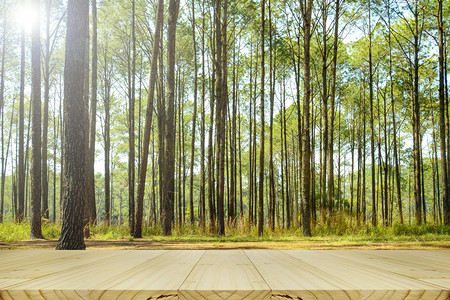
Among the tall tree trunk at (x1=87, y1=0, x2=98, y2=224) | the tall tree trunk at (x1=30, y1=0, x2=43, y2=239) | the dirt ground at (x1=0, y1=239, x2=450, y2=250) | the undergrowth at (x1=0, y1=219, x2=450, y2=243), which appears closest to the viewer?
the dirt ground at (x1=0, y1=239, x2=450, y2=250)

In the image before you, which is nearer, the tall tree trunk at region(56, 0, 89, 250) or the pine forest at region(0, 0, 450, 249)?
the tall tree trunk at region(56, 0, 89, 250)

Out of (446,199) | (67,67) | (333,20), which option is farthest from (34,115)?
(446,199)

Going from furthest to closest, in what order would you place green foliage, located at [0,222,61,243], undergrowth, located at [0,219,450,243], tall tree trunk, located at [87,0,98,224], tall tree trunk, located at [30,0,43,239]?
tall tree trunk, located at [87,0,98,224]
undergrowth, located at [0,219,450,243]
tall tree trunk, located at [30,0,43,239]
green foliage, located at [0,222,61,243]

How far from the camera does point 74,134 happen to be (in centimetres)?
495

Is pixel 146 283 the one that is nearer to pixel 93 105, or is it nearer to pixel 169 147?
pixel 169 147

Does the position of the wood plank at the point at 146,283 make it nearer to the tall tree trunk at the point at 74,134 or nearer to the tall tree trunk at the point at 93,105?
the tall tree trunk at the point at 74,134

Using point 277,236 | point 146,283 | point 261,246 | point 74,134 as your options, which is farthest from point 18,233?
point 146,283

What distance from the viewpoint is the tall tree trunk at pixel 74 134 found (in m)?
4.89

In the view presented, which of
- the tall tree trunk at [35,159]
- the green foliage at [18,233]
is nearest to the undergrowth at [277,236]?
the green foliage at [18,233]

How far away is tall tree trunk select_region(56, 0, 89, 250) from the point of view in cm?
489

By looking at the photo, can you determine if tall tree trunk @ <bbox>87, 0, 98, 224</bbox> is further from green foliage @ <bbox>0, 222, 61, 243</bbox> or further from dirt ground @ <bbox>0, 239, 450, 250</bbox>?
dirt ground @ <bbox>0, 239, 450, 250</bbox>

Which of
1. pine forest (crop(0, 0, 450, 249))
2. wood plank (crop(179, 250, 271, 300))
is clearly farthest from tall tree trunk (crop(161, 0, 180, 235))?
wood plank (crop(179, 250, 271, 300))

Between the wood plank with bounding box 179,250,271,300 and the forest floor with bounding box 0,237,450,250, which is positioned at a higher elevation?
the wood plank with bounding box 179,250,271,300

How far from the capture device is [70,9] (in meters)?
5.07
